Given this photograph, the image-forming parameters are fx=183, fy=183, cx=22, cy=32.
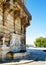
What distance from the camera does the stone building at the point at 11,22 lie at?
10859mm

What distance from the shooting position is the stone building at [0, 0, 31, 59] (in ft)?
35.6

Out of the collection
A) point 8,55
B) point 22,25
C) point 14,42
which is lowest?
point 8,55

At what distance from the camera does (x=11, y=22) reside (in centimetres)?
1263

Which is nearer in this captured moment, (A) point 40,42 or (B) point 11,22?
(B) point 11,22

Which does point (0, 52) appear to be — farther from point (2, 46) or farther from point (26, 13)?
point (26, 13)

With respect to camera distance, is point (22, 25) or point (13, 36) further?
point (22, 25)

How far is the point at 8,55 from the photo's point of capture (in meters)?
11.3

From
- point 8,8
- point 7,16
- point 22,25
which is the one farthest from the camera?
point 22,25

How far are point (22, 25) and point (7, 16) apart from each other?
3500 millimetres

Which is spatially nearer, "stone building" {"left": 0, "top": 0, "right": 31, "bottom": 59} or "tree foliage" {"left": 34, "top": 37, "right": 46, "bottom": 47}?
"stone building" {"left": 0, "top": 0, "right": 31, "bottom": 59}

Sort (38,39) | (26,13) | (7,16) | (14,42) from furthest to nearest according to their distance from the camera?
1. (38,39)
2. (26,13)
3. (14,42)
4. (7,16)

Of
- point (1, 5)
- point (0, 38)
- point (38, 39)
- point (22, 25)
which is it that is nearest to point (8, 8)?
point (1, 5)

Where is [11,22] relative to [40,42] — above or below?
below

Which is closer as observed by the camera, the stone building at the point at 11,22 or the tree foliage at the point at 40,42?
the stone building at the point at 11,22
